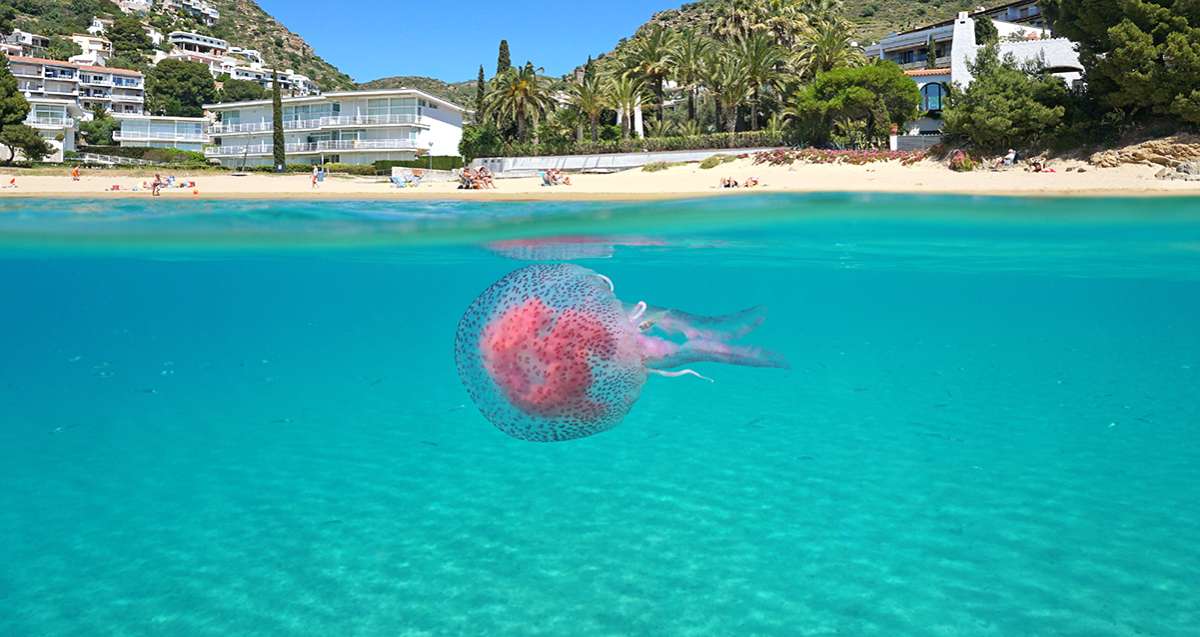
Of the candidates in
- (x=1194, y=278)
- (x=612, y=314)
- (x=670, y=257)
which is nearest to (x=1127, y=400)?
(x=612, y=314)

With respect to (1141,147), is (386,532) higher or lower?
lower

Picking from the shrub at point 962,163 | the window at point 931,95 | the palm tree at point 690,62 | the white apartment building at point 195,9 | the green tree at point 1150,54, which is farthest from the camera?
the white apartment building at point 195,9

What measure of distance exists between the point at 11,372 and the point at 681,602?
11.9m

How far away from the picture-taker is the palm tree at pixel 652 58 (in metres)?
52.3

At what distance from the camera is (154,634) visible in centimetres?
549

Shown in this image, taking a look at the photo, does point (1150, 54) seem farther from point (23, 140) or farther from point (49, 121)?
point (49, 121)

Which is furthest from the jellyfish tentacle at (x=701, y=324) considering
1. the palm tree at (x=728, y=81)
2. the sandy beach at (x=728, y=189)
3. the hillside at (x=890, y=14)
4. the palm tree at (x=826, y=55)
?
the hillside at (x=890, y=14)

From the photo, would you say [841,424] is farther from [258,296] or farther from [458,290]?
[258,296]

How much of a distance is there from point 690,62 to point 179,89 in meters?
89.2

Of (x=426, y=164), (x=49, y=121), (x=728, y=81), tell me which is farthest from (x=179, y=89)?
(x=728, y=81)

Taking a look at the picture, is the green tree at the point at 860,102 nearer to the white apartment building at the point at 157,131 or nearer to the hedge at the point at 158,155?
the hedge at the point at 158,155

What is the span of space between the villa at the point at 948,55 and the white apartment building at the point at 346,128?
32.3 meters

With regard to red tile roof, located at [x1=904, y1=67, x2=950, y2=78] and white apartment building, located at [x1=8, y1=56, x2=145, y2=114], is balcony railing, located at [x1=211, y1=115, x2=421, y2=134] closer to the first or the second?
red tile roof, located at [x1=904, y1=67, x2=950, y2=78]

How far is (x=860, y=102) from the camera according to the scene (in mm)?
41562
